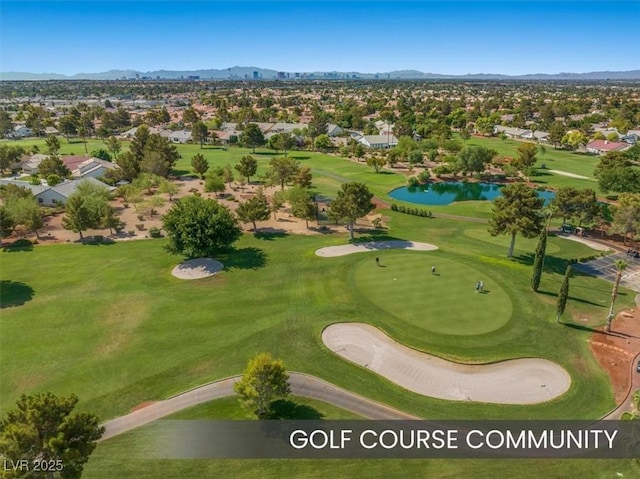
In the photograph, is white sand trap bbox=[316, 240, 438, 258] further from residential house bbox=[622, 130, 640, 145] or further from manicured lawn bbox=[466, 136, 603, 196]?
residential house bbox=[622, 130, 640, 145]

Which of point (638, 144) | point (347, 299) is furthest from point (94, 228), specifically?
point (638, 144)

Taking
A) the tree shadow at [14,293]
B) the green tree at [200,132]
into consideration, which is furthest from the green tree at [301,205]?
the green tree at [200,132]

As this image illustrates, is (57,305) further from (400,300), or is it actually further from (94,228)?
(400,300)

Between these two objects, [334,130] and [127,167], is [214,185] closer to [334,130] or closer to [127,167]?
[127,167]


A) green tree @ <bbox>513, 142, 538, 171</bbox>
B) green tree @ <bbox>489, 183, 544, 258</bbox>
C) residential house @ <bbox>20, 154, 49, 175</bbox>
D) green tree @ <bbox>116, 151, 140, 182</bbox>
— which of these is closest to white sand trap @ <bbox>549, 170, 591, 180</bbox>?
green tree @ <bbox>513, 142, 538, 171</bbox>

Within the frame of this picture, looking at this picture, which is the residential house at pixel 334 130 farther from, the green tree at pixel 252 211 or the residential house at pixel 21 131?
the residential house at pixel 21 131

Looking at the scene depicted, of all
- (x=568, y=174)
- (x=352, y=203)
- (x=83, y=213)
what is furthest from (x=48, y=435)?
(x=568, y=174)
